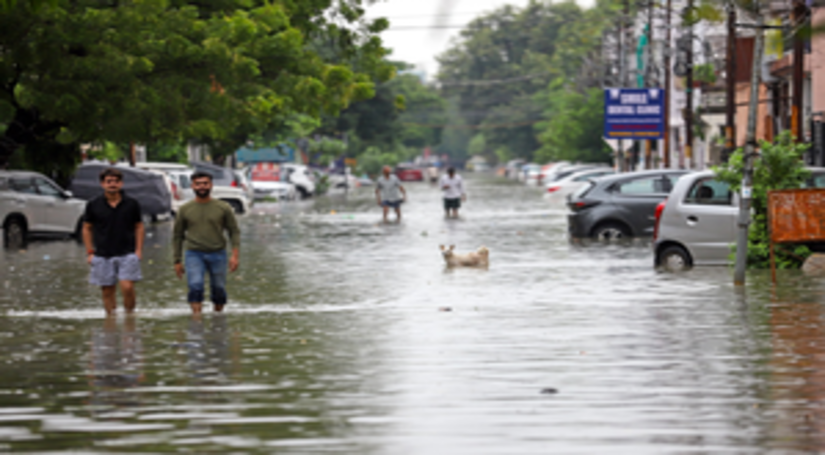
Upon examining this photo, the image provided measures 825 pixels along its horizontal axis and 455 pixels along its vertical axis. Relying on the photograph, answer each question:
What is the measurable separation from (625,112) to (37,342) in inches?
1415

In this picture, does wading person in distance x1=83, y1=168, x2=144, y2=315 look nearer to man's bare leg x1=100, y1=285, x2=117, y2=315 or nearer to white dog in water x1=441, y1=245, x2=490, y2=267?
man's bare leg x1=100, y1=285, x2=117, y2=315

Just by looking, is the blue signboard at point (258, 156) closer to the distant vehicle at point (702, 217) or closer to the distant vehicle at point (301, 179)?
the distant vehicle at point (301, 179)

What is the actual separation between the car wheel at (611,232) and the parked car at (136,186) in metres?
14.5

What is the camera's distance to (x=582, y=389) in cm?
865

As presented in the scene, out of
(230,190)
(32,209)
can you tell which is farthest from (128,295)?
(230,190)

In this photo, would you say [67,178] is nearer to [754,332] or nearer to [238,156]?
[754,332]

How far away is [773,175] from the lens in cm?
1745

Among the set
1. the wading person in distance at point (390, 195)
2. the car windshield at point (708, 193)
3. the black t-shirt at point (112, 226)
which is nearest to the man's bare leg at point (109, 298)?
the black t-shirt at point (112, 226)

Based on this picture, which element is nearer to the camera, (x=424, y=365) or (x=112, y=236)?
(x=424, y=365)

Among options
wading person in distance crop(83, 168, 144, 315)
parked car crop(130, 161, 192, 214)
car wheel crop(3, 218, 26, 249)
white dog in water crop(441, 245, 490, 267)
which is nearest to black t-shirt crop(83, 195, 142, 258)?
wading person in distance crop(83, 168, 144, 315)

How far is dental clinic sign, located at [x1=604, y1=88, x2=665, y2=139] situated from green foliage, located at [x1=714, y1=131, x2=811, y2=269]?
90.2 ft

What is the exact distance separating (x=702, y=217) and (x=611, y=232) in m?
7.80

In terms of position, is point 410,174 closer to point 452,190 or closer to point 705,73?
point 705,73

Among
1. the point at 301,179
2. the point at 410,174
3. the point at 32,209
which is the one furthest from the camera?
the point at 410,174
